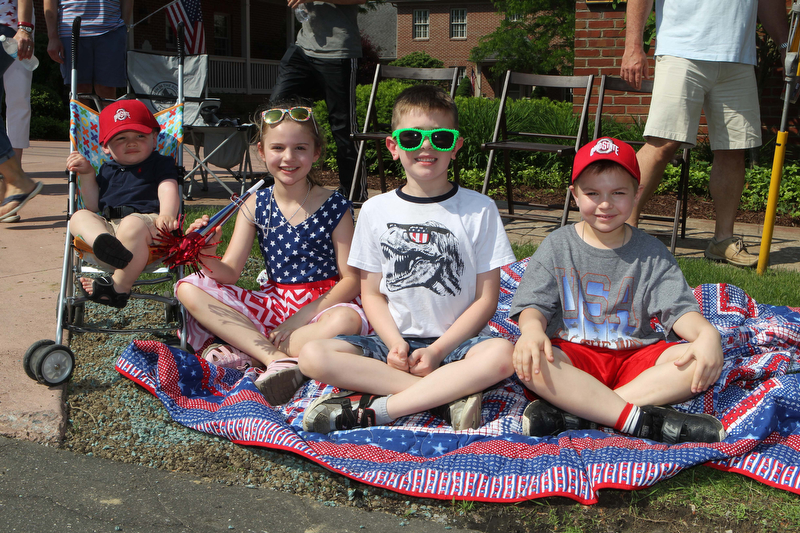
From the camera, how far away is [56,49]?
5.80m

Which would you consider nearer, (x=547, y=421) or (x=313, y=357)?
(x=547, y=421)

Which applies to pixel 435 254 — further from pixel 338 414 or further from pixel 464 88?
pixel 464 88

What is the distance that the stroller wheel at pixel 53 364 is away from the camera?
2844mm

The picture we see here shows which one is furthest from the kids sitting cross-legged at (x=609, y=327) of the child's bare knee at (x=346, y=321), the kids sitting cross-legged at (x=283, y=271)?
the kids sitting cross-legged at (x=283, y=271)

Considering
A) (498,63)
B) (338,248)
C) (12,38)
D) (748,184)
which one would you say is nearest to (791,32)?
(748,184)

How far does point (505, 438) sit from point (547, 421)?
17 cm

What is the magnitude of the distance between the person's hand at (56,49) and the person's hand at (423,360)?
457 centimetres

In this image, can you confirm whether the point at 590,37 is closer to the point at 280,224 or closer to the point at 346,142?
the point at 346,142

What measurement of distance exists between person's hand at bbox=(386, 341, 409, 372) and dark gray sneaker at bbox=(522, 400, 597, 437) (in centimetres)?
48

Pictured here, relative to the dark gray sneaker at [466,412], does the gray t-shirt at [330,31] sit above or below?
above

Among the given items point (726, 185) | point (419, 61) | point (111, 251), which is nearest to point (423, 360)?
point (111, 251)

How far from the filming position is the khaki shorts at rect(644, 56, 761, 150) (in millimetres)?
4746

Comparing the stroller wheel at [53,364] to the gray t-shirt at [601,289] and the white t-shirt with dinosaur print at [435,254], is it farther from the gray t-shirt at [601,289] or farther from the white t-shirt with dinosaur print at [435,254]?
the gray t-shirt at [601,289]

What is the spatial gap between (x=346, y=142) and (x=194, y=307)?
3542 millimetres
